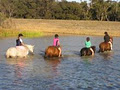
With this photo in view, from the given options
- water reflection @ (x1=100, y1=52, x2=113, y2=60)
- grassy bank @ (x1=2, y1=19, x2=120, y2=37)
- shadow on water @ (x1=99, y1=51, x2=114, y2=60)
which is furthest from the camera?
grassy bank @ (x1=2, y1=19, x2=120, y2=37)

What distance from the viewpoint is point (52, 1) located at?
92.2m

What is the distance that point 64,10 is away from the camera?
3297 inches

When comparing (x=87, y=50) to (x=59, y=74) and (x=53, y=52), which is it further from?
(x=59, y=74)

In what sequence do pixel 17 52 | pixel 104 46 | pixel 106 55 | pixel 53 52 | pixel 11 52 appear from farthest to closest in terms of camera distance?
pixel 104 46 → pixel 106 55 → pixel 53 52 → pixel 17 52 → pixel 11 52

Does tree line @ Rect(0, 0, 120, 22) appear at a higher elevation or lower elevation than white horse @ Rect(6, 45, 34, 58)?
higher

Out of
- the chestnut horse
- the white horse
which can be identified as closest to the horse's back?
the white horse

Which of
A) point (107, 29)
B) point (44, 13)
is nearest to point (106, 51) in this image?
point (107, 29)

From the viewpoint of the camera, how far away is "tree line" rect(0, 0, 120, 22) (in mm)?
77625

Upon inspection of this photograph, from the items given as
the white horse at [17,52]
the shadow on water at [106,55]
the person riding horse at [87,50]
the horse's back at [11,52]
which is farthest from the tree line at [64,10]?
the horse's back at [11,52]

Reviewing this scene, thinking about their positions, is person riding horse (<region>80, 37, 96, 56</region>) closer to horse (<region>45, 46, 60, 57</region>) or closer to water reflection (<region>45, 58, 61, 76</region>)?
horse (<region>45, 46, 60, 57</region>)

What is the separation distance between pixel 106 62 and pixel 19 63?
520cm

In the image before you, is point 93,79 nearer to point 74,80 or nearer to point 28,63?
point 74,80

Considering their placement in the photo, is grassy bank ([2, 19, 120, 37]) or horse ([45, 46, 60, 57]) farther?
grassy bank ([2, 19, 120, 37])

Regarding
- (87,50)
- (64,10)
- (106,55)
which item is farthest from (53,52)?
(64,10)
